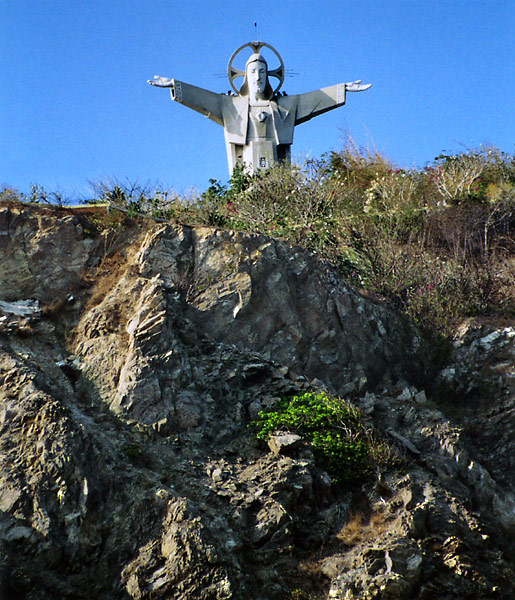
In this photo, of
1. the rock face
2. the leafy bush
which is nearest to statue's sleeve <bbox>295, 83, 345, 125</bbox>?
the rock face

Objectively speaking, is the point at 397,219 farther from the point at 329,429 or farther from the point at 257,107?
the point at 257,107

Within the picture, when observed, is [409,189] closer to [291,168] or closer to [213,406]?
[291,168]

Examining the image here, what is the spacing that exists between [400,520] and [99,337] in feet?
17.3

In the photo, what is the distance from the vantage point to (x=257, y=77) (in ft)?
77.9

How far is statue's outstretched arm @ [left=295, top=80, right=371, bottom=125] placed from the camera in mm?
24266

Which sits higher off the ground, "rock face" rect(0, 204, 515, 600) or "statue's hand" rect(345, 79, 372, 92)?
"statue's hand" rect(345, 79, 372, 92)

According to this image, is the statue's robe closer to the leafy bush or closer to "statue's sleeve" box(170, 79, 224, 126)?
"statue's sleeve" box(170, 79, 224, 126)

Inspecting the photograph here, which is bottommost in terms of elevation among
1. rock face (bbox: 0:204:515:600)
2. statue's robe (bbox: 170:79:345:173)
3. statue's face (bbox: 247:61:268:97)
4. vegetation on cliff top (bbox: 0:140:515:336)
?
rock face (bbox: 0:204:515:600)

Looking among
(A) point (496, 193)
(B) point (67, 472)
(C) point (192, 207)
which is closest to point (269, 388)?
(B) point (67, 472)

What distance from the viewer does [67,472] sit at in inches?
297

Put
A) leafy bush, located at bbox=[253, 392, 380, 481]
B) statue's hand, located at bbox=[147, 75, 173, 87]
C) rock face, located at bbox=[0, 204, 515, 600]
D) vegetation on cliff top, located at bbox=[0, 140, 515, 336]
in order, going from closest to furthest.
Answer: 1. rock face, located at bbox=[0, 204, 515, 600]
2. leafy bush, located at bbox=[253, 392, 380, 481]
3. vegetation on cliff top, located at bbox=[0, 140, 515, 336]
4. statue's hand, located at bbox=[147, 75, 173, 87]

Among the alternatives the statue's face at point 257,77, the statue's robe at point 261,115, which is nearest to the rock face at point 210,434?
the statue's robe at point 261,115

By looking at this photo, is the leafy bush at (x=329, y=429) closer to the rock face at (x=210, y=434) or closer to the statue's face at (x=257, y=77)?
the rock face at (x=210, y=434)

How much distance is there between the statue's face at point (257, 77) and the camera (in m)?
23.8
